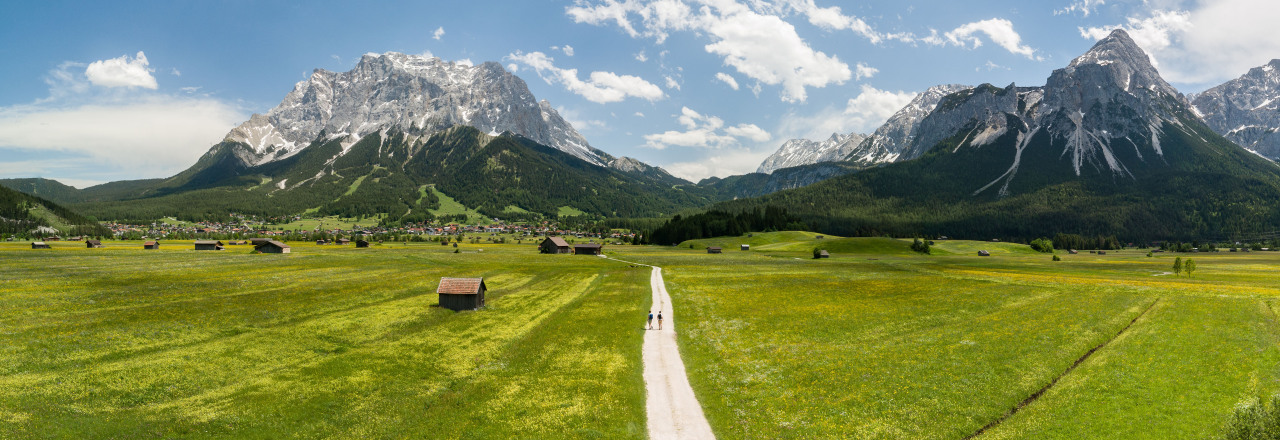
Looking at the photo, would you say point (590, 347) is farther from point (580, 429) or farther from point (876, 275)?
point (876, 275)

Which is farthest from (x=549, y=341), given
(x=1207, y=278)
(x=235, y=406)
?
(x=1207, y=278)

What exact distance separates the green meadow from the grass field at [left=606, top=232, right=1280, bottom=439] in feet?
0.52

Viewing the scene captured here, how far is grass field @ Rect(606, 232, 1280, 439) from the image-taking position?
20.4m

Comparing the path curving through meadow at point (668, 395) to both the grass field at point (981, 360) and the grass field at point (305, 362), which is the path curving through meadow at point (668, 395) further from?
the grass field at point (305, 362)

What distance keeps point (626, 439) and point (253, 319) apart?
3708cm

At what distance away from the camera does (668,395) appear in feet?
81.4

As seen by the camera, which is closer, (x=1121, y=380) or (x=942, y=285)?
(x=1121, y=380)

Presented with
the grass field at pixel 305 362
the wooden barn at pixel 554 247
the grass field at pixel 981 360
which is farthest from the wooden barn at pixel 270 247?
the grass field at pixel 981 360

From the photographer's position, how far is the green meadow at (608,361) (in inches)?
811

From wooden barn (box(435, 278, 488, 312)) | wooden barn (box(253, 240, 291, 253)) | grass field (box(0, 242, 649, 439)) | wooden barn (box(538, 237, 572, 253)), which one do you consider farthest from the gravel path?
wooden barn (box(253, 240, 291, 253))

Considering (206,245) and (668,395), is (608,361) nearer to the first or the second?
(668,395)

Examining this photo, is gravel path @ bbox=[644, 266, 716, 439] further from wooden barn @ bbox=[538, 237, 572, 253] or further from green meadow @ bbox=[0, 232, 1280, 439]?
wooden barn @ bbox=[538, 237, 572, 253]

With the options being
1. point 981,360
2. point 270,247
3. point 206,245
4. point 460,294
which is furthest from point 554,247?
point 981,360

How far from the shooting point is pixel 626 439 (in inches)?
775
